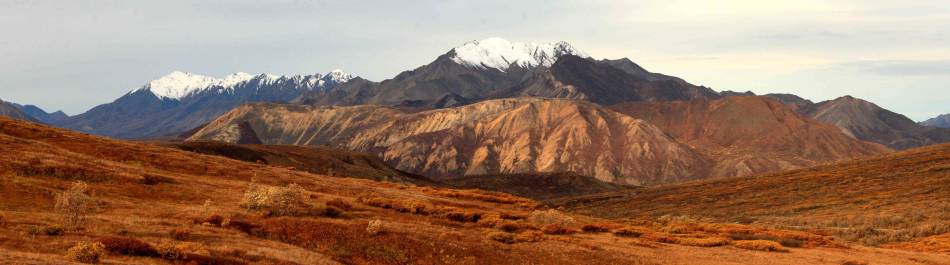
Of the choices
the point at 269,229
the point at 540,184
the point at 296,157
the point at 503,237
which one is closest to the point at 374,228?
the point at 269,229

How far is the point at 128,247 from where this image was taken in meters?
22.3

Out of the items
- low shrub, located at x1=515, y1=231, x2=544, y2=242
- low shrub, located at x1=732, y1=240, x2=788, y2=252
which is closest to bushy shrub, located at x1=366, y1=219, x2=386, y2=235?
low shrub, located at x1=515, y1=231, x2=544, y2=242

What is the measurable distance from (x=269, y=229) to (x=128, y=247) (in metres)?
8.33

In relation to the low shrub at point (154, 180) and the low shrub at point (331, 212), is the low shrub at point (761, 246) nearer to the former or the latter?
the low shrub at point (331, 212)

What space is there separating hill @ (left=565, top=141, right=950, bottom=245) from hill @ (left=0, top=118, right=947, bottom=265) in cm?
1557

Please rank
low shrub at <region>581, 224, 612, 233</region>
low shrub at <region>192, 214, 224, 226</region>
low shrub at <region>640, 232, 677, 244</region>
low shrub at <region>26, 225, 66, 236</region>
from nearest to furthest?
1. low shrub at <region>26, 225, 66, 236</region>
2. low shrub at <region>192, 214, 224, 226</region>
3. low shrub at <region>640, 232, 677, 244</region>
4. low shrub at <region>581, 224, 612, 233</region>

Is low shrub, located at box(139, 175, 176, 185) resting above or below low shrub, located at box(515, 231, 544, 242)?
above

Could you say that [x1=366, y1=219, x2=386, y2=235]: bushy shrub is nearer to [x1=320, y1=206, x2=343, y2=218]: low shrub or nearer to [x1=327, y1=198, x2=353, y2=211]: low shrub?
[x1=320, y1=206, x2=343, y2=218]: low shrub

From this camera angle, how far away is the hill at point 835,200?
5809 cm

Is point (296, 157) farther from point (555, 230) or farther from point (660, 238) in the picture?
point (660, 238)

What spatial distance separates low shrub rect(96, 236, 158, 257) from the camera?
872 inches

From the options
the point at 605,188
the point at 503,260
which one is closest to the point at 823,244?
the point at 503,260

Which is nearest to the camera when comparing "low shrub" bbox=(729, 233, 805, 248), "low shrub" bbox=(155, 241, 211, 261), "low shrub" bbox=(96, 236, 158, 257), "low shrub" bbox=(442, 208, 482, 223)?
"low shrub" bbox=(96, 236, 158, 257)

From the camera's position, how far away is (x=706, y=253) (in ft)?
120
